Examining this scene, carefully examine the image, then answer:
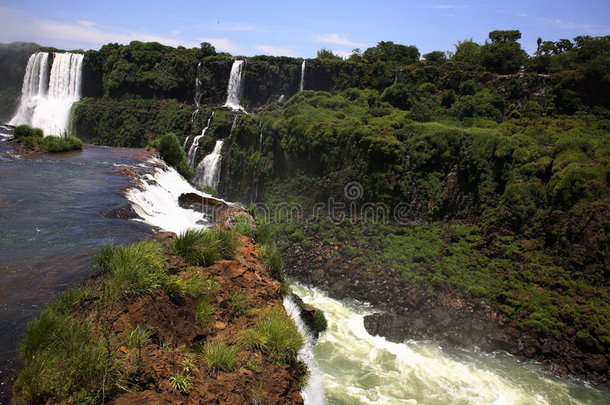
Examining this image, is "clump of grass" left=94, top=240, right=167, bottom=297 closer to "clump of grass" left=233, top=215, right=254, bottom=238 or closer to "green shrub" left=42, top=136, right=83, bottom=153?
"clump of grass" left=233, top=215, right=254, bottom=238

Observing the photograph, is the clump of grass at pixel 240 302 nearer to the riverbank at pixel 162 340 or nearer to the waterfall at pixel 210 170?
the riverbank at pixel 162 340

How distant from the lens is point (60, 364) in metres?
5.10

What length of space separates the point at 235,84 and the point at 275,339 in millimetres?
44935

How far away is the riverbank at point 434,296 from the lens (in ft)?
54.2

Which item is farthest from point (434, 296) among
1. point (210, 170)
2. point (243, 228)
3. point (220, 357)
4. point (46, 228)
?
point (210, 170)

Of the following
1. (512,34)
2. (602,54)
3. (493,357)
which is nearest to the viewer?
(493,357)

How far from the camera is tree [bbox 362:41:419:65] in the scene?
1933 inches

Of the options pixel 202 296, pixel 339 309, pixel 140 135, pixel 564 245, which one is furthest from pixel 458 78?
pixel 202 296

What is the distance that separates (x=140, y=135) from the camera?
47.9 meters

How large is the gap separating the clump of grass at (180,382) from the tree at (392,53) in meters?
47.9

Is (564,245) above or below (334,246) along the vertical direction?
above

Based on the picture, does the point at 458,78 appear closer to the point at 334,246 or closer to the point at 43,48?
the point at 334,246

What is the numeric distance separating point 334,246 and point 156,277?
18.4 meters

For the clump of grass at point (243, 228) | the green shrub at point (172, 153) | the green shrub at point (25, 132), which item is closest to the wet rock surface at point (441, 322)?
the clump of grass at point (243, 228)
